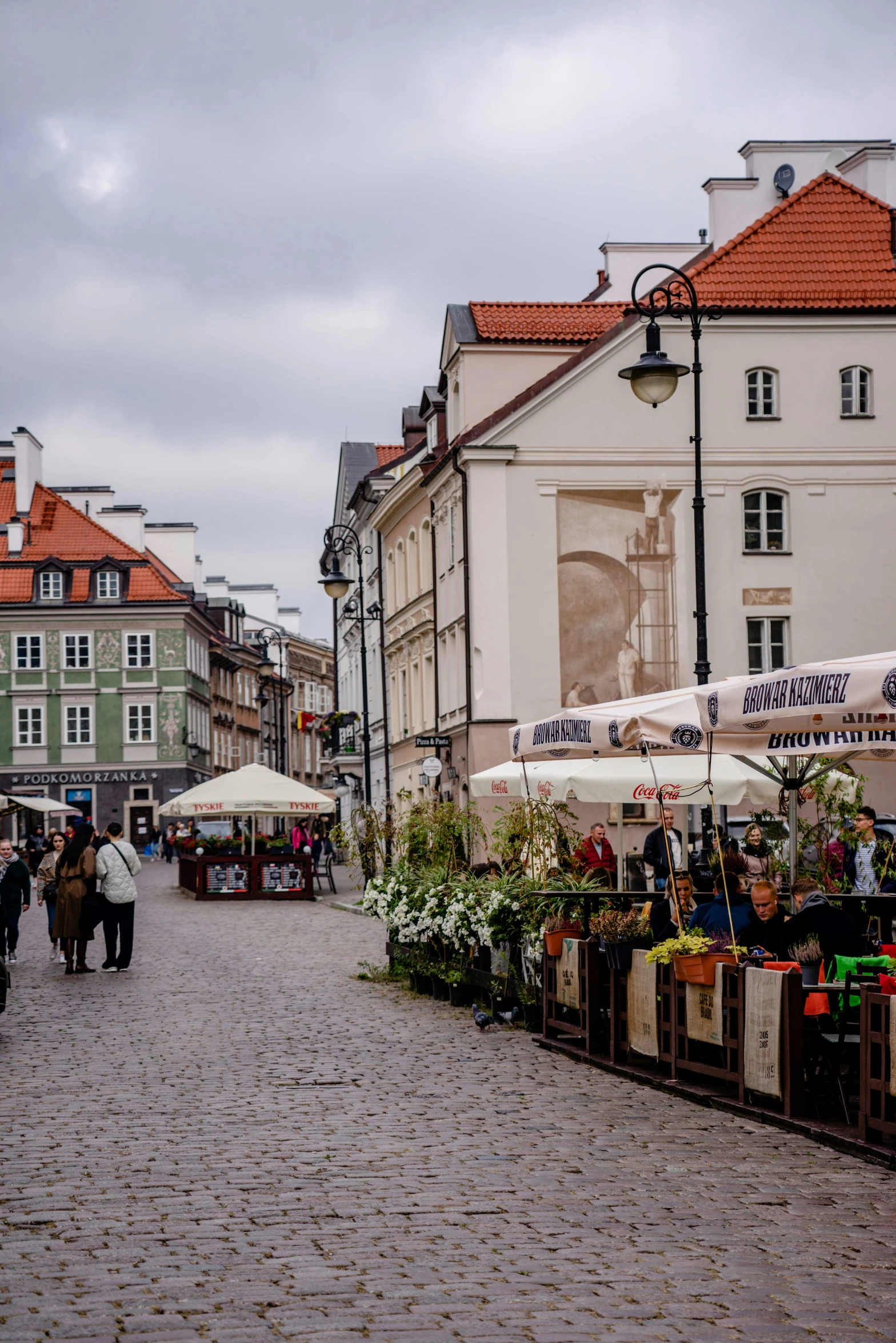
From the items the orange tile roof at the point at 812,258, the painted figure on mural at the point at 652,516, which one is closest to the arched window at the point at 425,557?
the painted figure on mural at the point at 652,516

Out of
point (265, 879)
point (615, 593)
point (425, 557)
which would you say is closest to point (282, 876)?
point (265, 879)

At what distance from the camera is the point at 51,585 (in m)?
82.8

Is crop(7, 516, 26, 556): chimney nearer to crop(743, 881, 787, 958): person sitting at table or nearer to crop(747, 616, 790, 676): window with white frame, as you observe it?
crop(747, 616, 790, 676): window with white frame

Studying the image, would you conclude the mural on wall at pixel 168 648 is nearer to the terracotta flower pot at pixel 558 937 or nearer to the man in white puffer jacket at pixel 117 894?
the man in white puffer jacket at pixel 117 894

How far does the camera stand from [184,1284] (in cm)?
669

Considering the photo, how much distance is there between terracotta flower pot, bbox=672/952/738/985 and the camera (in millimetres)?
11258

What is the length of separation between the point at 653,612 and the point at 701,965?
29.8 meters

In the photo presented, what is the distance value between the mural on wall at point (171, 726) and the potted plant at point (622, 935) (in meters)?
71.3

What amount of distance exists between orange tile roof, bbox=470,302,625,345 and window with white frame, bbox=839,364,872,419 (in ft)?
19.3

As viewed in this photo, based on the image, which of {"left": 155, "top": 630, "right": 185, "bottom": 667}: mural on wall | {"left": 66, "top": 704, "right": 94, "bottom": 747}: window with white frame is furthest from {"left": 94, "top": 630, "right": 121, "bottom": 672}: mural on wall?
{"left": 66, "top": 704, "right": 94, "bottom": 747}: window with white frame

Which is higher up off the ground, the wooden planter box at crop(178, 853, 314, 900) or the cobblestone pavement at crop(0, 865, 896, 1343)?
the cobblestone pavement at crop(0, 865, 896, 1343)

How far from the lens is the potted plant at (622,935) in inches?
506

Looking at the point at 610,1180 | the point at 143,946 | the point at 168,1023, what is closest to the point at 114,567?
the point at 143,946

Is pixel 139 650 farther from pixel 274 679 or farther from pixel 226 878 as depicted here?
pixel 226 878
